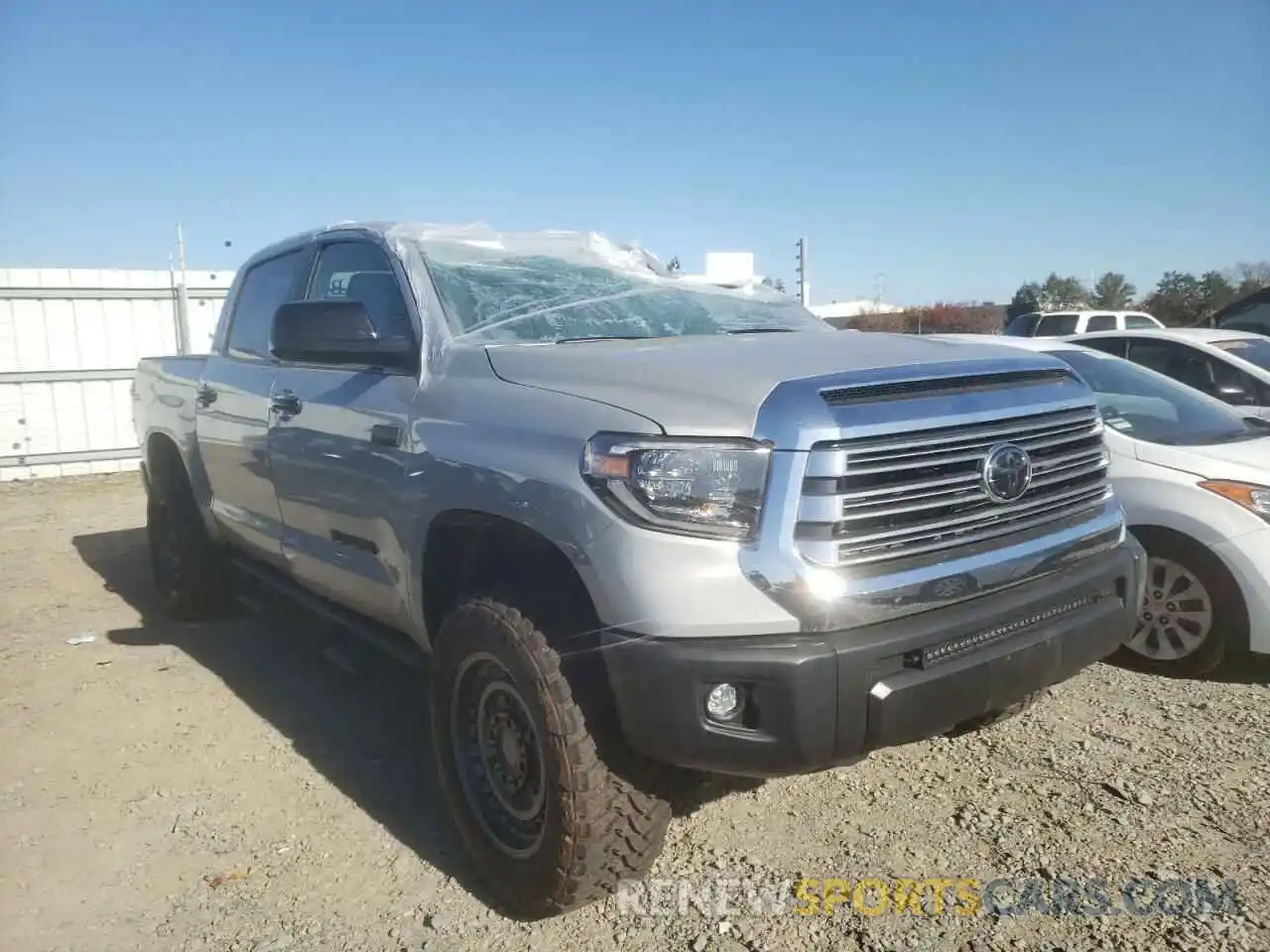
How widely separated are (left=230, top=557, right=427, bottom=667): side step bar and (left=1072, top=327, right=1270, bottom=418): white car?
6072 millimetres

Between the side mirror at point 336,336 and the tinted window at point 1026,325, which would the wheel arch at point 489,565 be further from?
the tinted window at point 1026,325

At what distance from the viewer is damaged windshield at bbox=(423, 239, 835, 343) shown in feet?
11.1

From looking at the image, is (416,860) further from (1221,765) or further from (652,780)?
(1221,765)

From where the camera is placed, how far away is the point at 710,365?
104 inches

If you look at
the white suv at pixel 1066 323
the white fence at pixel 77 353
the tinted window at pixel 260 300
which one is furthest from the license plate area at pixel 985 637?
the white suv at pixel 1066 323

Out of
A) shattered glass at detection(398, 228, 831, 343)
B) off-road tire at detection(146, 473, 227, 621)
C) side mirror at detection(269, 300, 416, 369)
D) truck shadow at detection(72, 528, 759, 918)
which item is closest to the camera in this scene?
side mirror at detection(269, 300, 416, 369)

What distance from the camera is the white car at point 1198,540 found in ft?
13.4

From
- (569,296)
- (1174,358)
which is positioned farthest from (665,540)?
(1174,358)

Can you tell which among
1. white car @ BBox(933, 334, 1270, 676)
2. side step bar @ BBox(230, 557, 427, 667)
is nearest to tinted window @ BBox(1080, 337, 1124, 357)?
white car @ BBox(933, 334, 1270, 676)

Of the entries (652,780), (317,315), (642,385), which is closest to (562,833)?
(652,780)

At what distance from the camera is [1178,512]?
4266 mm

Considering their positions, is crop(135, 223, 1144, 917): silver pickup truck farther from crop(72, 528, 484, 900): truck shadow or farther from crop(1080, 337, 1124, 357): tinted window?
crop(1080, 337, 1124, 357): tinted window

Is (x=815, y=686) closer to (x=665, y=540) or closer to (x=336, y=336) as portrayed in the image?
(x=665, y=540)

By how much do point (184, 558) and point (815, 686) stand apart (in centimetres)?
444
